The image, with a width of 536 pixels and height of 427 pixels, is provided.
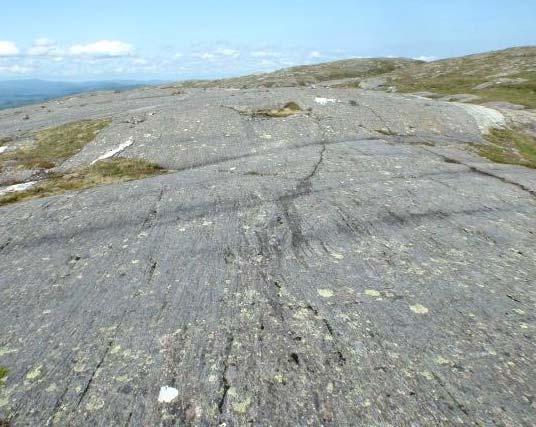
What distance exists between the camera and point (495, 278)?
10.0m

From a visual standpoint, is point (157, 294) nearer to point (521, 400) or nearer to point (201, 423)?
point (201, 423)

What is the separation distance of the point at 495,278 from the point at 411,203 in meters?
4.90

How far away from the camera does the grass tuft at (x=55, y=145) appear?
873 inches

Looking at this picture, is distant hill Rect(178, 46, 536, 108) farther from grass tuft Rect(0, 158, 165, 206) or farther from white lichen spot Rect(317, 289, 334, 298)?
white lichen spot Rect(317, 289, 334, 298)

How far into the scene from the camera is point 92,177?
1894 centimetres

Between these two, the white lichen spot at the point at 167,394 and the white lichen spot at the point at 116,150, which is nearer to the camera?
the white lichen spot at the point at 167,394

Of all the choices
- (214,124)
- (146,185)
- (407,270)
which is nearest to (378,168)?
(407,270)

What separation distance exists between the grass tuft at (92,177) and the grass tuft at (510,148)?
706 inches

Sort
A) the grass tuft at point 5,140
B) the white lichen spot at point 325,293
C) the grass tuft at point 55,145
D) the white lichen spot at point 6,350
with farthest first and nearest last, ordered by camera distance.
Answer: the grass tuft at point 5,140
the grass tuft at point 55,145
the white lichen spot at point 325,293
the white lichen spot at point 6,350

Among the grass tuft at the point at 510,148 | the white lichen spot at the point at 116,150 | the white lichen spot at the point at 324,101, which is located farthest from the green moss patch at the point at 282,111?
the grass tuft at the point at 510,148

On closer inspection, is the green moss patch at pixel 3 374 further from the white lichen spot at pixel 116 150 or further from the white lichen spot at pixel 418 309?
the white lichen spot at pixel 116 150

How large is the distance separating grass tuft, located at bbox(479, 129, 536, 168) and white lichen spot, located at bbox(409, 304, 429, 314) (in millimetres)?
16374

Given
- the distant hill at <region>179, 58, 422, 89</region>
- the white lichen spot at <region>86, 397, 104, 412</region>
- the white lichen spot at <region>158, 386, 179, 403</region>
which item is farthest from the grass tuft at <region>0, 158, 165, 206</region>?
the distant hill at <region>179, 58, 422, 89</region>

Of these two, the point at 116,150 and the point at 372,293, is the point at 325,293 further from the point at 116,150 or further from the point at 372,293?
the point at 116,150
